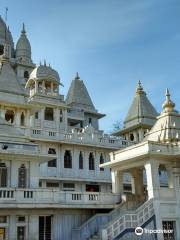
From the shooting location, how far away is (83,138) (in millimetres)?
43625

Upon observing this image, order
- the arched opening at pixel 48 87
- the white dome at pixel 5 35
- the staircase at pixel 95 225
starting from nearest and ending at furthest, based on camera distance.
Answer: the staircase at pixel 95 225, the arched opening at pixel 48 87, the white dome at pixel 5 35

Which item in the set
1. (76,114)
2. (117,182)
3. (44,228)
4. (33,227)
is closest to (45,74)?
(76,114)

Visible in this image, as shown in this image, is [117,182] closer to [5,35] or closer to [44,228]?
[44,228]

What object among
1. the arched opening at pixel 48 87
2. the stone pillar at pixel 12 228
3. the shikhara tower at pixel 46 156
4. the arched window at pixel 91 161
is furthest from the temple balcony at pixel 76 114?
the stone pillar at pixel 12 228

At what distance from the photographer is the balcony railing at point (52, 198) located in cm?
2659

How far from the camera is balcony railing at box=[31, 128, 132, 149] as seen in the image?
40.8 metres

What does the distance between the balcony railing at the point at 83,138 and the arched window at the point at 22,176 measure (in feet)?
32.9

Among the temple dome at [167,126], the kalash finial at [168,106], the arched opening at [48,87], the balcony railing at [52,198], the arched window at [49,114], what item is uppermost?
the arched opening at [48,87]

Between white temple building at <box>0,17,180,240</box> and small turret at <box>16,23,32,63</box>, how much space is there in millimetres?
19391

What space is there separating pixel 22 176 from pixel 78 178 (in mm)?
12804

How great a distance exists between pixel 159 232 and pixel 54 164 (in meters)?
16.2

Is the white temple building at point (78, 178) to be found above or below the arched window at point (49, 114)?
below

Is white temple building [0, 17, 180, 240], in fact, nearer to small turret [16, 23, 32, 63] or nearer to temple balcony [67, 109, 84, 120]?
temple balcony [67, 109, 84, 120]

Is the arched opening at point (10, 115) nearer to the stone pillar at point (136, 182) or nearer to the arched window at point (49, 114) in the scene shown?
the arched window at point (49, 114)
